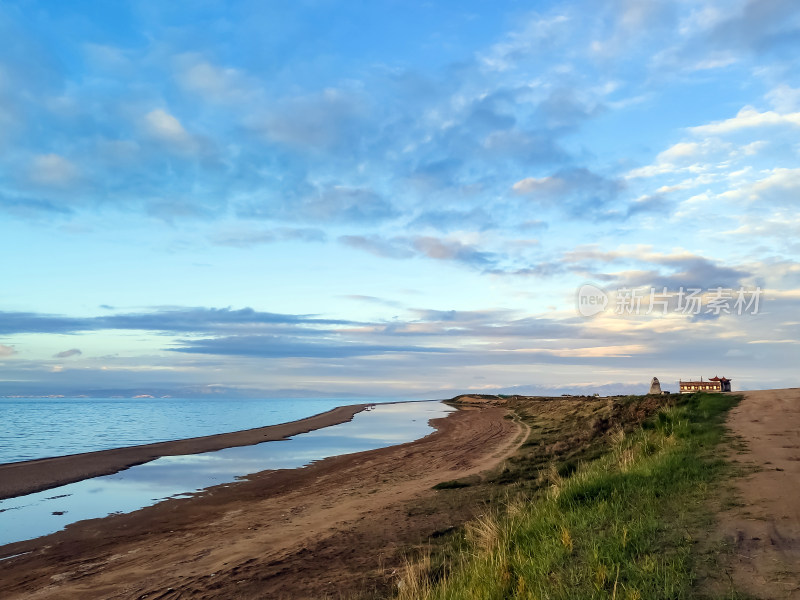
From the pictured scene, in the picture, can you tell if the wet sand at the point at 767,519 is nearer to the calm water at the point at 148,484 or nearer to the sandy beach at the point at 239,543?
the sandy beach at the point at 239,543

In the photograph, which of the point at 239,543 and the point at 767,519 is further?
the point at 239,543

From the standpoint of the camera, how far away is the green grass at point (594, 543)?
6.39 meters

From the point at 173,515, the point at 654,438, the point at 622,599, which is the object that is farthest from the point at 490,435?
the point at 622,599

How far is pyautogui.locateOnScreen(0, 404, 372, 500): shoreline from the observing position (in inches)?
861

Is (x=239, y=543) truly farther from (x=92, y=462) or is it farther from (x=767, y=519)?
(x=92, y=462)

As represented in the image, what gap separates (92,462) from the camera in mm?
27703

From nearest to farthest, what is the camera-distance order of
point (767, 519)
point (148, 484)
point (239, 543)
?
point (767, 519) < point (239, 543) < point (148, 484)

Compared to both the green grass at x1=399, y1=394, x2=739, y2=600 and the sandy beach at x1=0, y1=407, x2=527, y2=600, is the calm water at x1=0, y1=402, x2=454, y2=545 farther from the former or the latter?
the green grass at x1=399, y1=394, x2=739, y2=600

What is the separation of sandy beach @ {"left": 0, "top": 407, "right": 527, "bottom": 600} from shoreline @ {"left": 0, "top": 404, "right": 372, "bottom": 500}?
24.9 ft

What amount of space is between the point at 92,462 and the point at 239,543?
Answer: 64.9 feet

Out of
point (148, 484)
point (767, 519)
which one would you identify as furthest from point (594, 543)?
point (148, 484)

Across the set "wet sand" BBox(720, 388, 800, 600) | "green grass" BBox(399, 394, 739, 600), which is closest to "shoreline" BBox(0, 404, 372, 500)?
"green grass" BBox(399, 394, 739, 600)

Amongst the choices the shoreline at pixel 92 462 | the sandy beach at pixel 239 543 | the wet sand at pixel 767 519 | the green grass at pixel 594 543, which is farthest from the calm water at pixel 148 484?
the wet sand at pixel 767 519

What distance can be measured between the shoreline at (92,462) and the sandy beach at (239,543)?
7.58 meters
